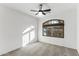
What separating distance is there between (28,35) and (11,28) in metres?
1.52

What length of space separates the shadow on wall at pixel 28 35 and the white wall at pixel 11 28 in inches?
10.7

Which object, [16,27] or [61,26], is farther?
[61,26]

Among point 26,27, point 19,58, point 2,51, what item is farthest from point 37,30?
point 19,58

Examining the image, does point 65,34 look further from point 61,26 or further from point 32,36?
point 32,36

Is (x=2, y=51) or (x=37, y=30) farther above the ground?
(x=37, y=30)

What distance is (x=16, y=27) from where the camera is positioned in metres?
4.25

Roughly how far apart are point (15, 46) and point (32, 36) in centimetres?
152

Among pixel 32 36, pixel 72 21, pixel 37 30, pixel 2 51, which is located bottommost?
pixel 2 51

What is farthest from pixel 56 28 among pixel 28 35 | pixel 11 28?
pixel 11 28

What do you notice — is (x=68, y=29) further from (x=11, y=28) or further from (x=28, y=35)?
(x=11, y=28)

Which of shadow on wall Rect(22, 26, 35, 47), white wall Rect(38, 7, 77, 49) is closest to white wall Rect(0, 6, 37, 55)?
shadow on wall Rect(22, 26, 35, 47)

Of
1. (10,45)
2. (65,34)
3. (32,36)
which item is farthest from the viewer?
(32,36)

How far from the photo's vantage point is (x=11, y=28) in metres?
3.90

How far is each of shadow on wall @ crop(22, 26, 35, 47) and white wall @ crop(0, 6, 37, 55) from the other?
272 millimetres
